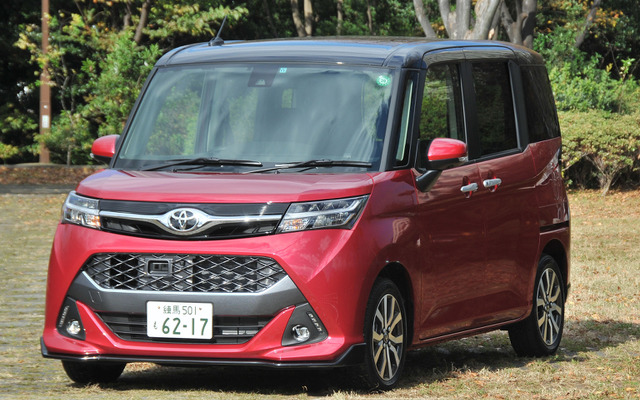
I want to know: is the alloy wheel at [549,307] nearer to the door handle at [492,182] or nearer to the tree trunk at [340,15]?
the door handle at [492,182]

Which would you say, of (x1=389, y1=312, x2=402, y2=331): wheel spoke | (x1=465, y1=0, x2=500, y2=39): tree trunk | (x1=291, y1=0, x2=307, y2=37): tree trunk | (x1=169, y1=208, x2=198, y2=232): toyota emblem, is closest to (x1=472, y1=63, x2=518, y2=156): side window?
(x1=389, y1=312, x2=402, y2=331): wheel spoke

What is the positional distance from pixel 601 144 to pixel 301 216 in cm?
1707

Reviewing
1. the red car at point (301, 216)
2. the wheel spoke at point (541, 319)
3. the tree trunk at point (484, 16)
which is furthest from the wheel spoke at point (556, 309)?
the tree trunk at point (484, 16)

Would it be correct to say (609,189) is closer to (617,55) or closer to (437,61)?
(437,61)

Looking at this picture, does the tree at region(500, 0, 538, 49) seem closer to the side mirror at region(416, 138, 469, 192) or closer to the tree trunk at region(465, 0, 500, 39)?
the tree trunk at region(465, 0, 500, 39)

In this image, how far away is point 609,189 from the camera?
2419 centimetres

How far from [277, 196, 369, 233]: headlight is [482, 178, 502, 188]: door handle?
5.46 ft

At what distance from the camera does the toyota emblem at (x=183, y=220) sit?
6.43 meters

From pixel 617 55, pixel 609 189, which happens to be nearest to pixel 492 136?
pixel 609 189

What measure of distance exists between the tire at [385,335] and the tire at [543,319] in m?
1.88

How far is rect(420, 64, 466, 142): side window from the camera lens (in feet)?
24.5

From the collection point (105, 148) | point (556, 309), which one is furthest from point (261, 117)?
point (556, 309)

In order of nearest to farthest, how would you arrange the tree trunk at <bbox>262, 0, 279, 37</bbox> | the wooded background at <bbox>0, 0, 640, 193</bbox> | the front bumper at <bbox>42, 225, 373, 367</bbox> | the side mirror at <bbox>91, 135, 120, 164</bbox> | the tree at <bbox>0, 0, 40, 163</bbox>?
1. the front bumper at <bbox>42, 225, 373, 367</bbox>
2. the side mirror at <bbox>91, 135, 120, 164</bbox>
3. the wooded background at <bbox>0, 0, 640, 193</bbox>
4. the tree at <bbox>0, 0, 40, 163</bbox>
5. the tree trunk at <bbox>262, 0, 279, 37</bbox>

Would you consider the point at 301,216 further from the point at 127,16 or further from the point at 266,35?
the point at 266,35
